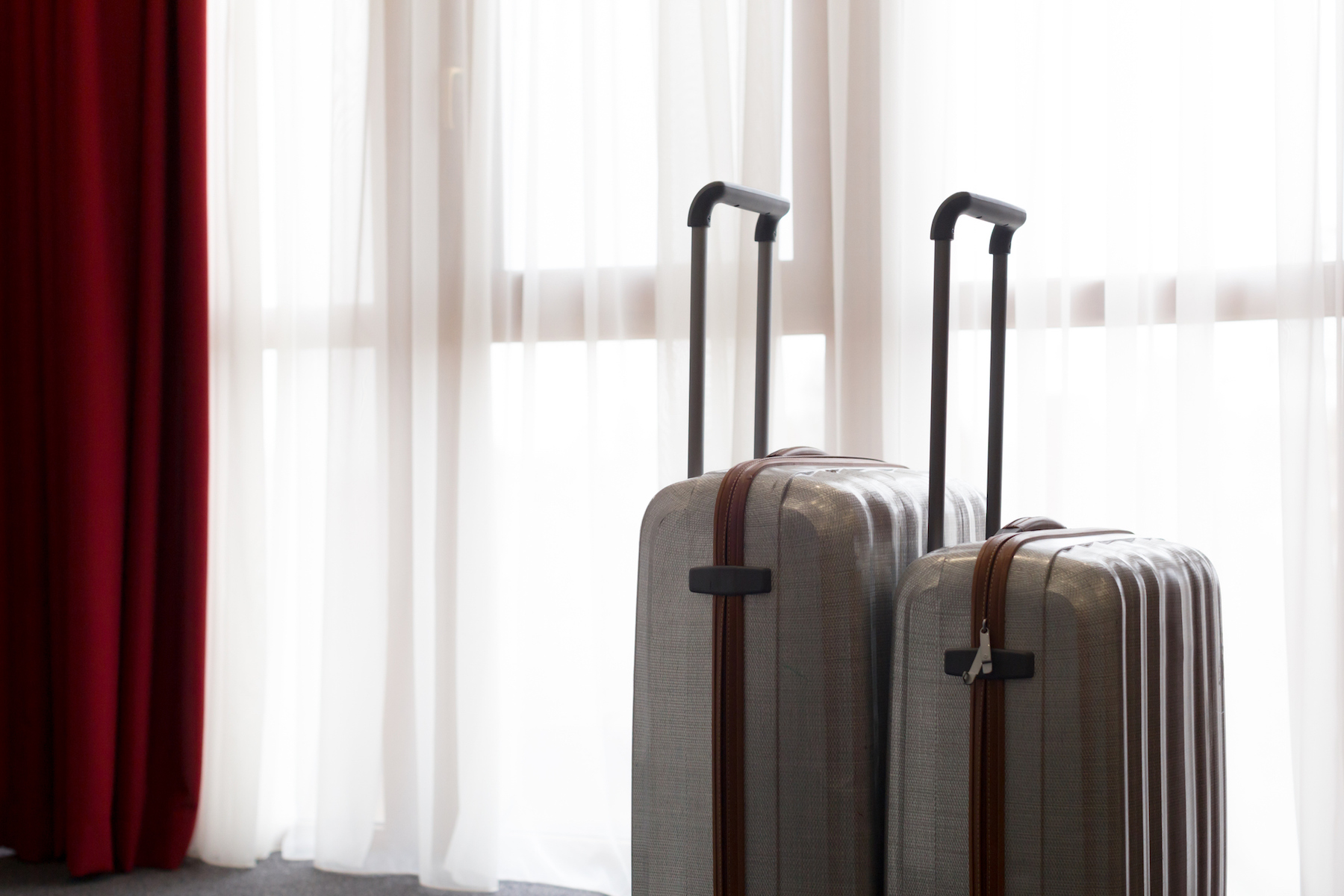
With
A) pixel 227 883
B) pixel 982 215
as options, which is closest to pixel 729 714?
pixel 982 215

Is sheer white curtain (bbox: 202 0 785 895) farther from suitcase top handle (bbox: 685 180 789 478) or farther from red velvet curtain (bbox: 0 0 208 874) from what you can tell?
suitcase top handle (bbox: 685 180 789 478)

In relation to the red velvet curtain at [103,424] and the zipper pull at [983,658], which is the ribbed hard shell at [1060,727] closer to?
the zipper pull at [983,658]

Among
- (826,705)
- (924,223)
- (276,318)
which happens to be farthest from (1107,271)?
(276,318)

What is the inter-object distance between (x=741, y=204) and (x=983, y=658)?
65 cm

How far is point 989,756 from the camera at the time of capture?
98 cm

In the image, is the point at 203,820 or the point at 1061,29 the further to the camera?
the point at 203,820

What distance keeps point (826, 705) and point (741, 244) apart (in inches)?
39.6

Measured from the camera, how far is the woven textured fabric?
3.43 feet

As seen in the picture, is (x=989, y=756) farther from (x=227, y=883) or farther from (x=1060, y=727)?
(x=227, y=883)

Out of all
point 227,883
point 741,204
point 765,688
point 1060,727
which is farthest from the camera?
point 227,883

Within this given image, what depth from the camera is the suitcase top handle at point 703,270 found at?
1.29 m

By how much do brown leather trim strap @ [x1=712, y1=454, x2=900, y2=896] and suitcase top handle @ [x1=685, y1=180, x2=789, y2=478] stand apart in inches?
9.0

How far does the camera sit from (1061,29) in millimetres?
1699

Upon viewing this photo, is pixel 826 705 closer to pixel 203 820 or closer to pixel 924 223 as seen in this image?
pixel 924 223
